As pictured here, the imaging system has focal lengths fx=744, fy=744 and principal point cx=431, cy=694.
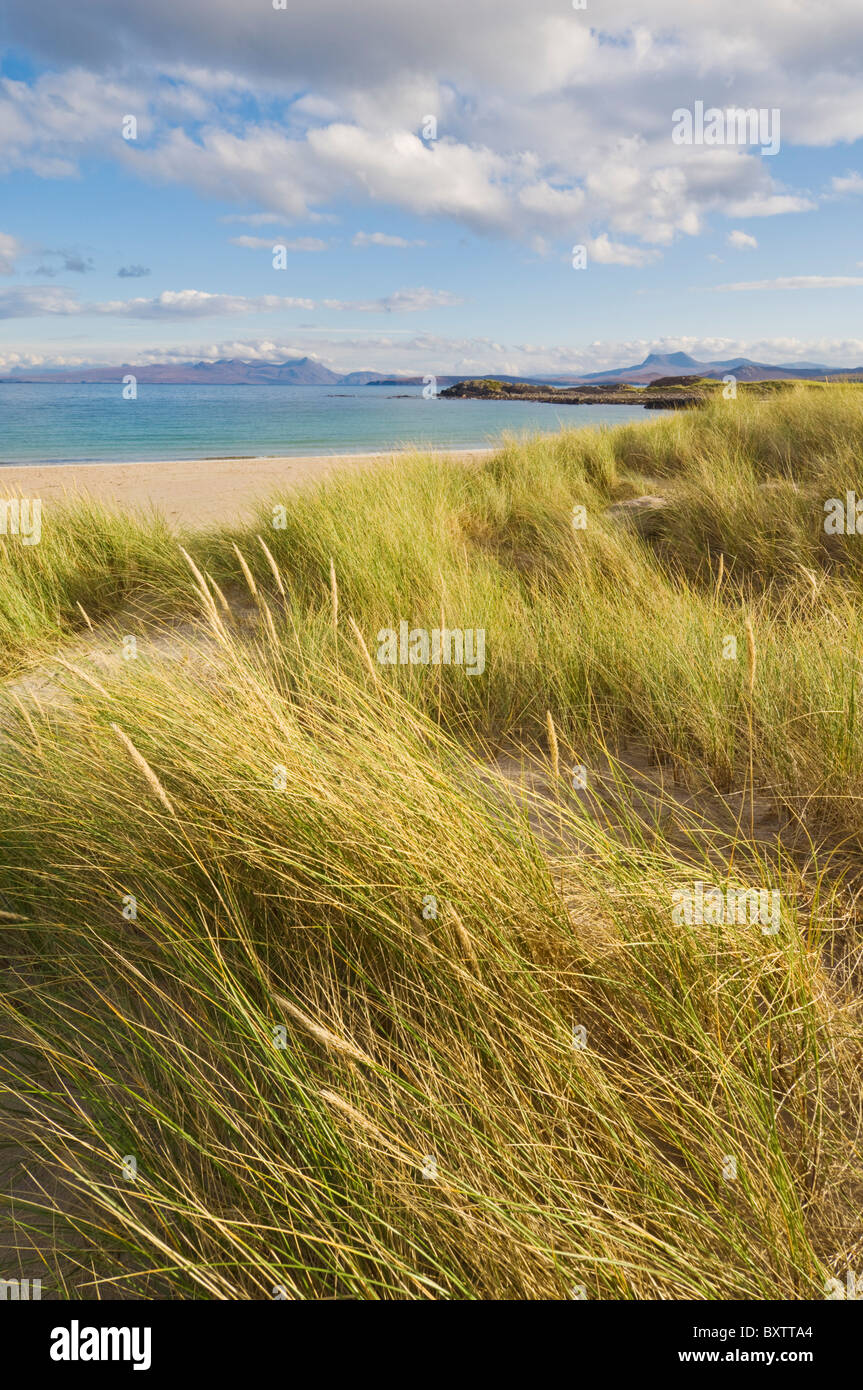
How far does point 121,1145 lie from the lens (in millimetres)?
1341

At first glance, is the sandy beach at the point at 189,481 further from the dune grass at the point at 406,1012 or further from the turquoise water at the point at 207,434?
the dune grass at the point at 406,1012

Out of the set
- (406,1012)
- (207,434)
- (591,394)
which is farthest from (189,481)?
(591,394)

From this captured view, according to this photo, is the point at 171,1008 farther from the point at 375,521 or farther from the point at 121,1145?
the point at 375,521

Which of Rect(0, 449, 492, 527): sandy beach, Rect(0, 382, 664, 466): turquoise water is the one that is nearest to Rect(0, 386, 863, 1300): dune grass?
Rect(0, 449, 492, 527): sandy beach

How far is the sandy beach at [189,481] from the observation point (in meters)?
9.15

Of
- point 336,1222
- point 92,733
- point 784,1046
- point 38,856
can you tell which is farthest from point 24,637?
point 784,1046

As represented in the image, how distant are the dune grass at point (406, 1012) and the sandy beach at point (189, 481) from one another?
20.2ft

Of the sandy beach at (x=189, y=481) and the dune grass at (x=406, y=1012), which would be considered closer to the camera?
the dune grass at (x=406, y=1012)

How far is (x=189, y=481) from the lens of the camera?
1296 centimetres

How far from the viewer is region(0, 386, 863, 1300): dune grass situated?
113 centimetres

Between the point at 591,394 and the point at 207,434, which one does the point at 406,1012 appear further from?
the point at 591,394

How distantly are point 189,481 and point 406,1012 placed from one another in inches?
510

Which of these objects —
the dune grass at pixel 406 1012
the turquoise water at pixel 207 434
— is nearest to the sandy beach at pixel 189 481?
the turquoise water at pixel 207 434
